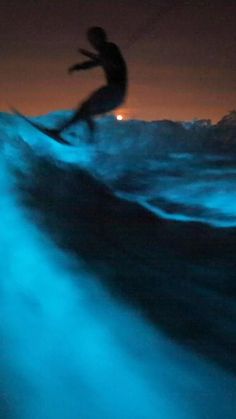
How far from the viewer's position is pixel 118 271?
52.9 inches

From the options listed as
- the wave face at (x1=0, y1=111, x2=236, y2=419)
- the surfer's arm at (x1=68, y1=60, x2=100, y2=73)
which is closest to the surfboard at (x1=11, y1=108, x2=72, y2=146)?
the wave face at (x1=0, y1=111, x2=236, y2=419)

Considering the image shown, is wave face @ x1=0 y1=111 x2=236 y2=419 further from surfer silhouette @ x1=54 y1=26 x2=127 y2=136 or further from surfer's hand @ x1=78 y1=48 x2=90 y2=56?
surfer's hand @ x1=78 y1=48 x2=90 y2=56

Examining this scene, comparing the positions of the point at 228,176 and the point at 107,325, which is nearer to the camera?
the point at 107,325

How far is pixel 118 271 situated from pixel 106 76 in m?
0.44

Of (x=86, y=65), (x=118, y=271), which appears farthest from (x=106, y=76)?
(x=118, y=271)

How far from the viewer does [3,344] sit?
129 cm

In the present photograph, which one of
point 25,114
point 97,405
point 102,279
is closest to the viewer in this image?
point 97,405

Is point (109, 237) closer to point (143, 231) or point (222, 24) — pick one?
point (143, 231)

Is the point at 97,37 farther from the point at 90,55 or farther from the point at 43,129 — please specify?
the point at 43,129

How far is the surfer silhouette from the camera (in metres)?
1.45

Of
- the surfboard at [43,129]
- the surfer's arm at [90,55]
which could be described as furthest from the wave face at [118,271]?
the surfer's arm at [90,55]

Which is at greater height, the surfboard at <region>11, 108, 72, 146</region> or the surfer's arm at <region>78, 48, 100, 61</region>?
the surfer's arm at <region>78, 48, 100, 61</region>

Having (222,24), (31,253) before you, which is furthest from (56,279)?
(222,24)

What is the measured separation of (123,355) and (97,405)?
0.11 metres
